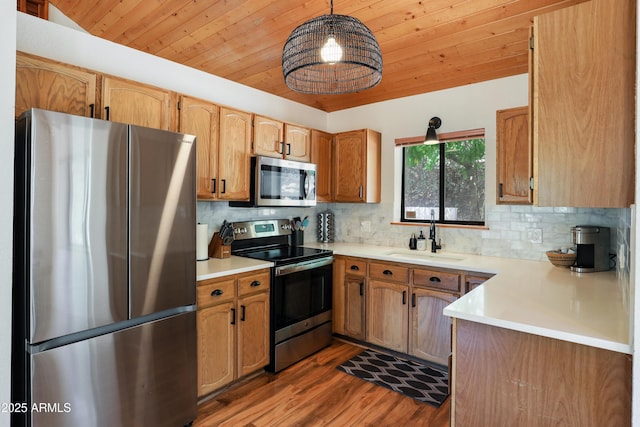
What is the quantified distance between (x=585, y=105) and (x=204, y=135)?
2283mm

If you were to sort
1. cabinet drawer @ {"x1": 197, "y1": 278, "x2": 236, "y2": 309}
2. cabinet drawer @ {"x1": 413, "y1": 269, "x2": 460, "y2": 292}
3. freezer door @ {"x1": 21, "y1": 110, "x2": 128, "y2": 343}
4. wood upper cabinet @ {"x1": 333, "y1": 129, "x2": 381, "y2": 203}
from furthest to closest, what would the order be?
wood upper cabinet @ {"x1": 333, "y1": 129, "x2": 381, "y2": 203} → cabinet drawer @ {"x1": 413, "y1": 269, "x2": 460, "y2": 292} → cabinet drawer @ {"x1": 197, "y1": 278, "x2": 236, "y2": 309} → freezer door @ {"x1": 21, "y1": 110, "x2": 128, "y2": 343}

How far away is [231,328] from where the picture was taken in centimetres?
247

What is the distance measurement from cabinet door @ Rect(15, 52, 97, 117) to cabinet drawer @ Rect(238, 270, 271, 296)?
1418 millimetres

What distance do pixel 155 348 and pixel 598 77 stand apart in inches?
94.5

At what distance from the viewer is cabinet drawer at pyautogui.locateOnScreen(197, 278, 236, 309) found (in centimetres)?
227

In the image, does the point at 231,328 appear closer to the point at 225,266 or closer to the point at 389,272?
the point at 225,266

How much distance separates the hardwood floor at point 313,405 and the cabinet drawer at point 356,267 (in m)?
0.87

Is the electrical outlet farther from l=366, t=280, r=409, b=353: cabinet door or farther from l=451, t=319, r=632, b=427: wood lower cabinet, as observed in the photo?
l=451, t=319, r=632, b=427: wood lower cabinet

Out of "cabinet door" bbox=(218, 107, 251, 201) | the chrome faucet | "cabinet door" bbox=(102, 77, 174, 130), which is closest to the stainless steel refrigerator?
"cabinet door" bbox=(102, 77, 174, 130)

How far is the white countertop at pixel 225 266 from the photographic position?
2333 mm

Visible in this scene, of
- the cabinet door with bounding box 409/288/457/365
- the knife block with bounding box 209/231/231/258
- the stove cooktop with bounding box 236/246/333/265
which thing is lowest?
the cabinet door with bounding box 409/288/457/365

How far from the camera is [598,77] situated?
1325 mm

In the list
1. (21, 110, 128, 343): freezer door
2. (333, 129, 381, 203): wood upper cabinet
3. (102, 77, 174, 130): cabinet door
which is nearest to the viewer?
(21, 110, 128, 343): freezer door

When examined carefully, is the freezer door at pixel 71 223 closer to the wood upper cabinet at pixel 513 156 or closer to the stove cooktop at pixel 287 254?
the stove cooktop at pixel 287 254
